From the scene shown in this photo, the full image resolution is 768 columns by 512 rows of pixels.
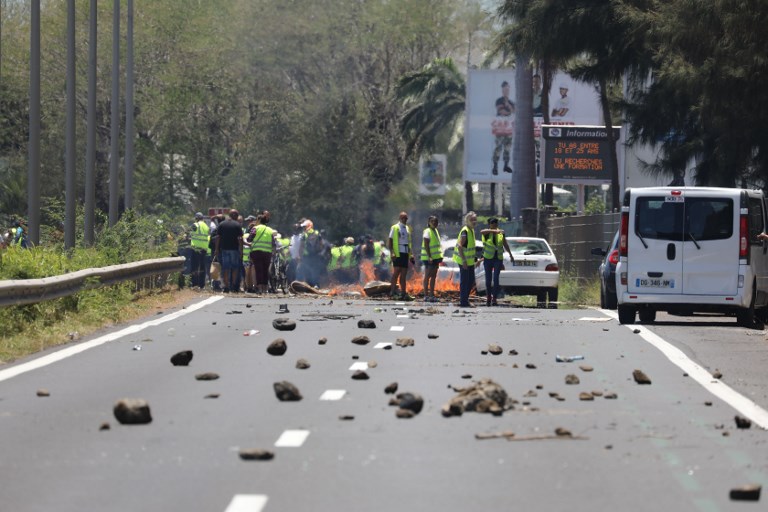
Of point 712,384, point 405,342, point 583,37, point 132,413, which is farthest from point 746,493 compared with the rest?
point 583,37

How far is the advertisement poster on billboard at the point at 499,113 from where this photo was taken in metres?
65.8

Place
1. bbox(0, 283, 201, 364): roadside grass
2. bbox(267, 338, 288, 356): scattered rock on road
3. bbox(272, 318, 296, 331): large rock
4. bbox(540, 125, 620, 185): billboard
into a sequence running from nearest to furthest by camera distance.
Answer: bbox(267, 338, 288, 356): scattered rock on road
bbox(0, 283, 201, 364): roadside grass
bbox(272, 318, 296, 331): large rock
bbox(540, 125, 620, 185): billboard

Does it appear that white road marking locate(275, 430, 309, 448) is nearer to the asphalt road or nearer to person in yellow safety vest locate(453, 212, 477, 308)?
the asphalt road

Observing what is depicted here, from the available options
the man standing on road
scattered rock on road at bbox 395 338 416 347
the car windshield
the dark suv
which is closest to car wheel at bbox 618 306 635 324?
the dark suv

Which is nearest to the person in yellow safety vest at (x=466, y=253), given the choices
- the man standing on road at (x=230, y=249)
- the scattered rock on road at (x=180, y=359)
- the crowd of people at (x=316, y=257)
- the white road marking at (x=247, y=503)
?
the crowd of people at (x=316, y=257)

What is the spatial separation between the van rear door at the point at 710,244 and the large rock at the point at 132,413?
481 inches

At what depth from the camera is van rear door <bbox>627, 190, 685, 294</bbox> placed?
21297mm

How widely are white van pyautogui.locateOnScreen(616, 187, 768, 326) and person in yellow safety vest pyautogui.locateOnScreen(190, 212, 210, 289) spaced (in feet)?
48.2

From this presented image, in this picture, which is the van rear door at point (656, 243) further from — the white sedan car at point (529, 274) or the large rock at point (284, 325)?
the white sedan car at point (529, 274)

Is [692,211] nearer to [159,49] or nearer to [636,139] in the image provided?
[636,139]

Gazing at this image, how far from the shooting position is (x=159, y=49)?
2367 inches

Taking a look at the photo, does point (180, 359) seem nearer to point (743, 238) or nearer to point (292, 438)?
point (292, 438)

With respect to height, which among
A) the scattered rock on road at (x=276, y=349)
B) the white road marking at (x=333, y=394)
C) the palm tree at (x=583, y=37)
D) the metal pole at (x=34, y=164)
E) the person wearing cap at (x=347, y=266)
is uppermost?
the palm tree at (x=583, y=37)

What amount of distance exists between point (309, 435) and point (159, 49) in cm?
5176
